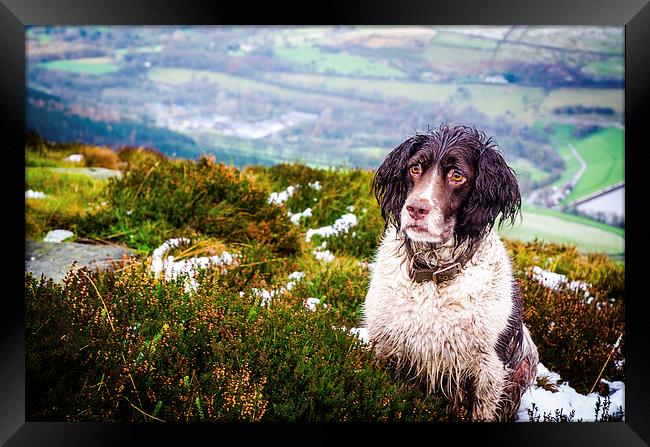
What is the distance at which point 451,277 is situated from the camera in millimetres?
3529

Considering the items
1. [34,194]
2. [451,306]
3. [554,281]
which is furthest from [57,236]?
[554,281]

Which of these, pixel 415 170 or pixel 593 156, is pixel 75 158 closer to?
pixel 415 170

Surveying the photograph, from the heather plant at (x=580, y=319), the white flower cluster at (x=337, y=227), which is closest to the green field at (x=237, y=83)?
the white flower cluster at (x=337, y=227)

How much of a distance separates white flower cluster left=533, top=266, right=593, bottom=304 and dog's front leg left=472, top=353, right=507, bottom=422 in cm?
100

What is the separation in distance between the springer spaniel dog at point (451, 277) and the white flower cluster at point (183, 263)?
1.11 meters

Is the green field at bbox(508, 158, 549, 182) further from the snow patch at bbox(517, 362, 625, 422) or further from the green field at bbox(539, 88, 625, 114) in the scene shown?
the snow patch at bbox(517, 362, 625, 422)

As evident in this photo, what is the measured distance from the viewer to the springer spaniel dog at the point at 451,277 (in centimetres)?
332

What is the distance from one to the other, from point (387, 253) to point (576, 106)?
1.61 meters

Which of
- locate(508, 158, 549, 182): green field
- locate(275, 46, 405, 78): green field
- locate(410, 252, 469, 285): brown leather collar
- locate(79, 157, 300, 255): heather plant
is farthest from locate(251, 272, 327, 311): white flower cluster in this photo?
locate(508, 158, 549, 182): green field

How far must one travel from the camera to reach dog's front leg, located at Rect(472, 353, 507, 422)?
3.61 meters

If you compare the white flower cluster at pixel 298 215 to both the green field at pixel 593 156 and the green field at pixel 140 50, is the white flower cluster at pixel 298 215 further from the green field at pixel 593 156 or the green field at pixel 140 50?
the green field at pixel 593 156
